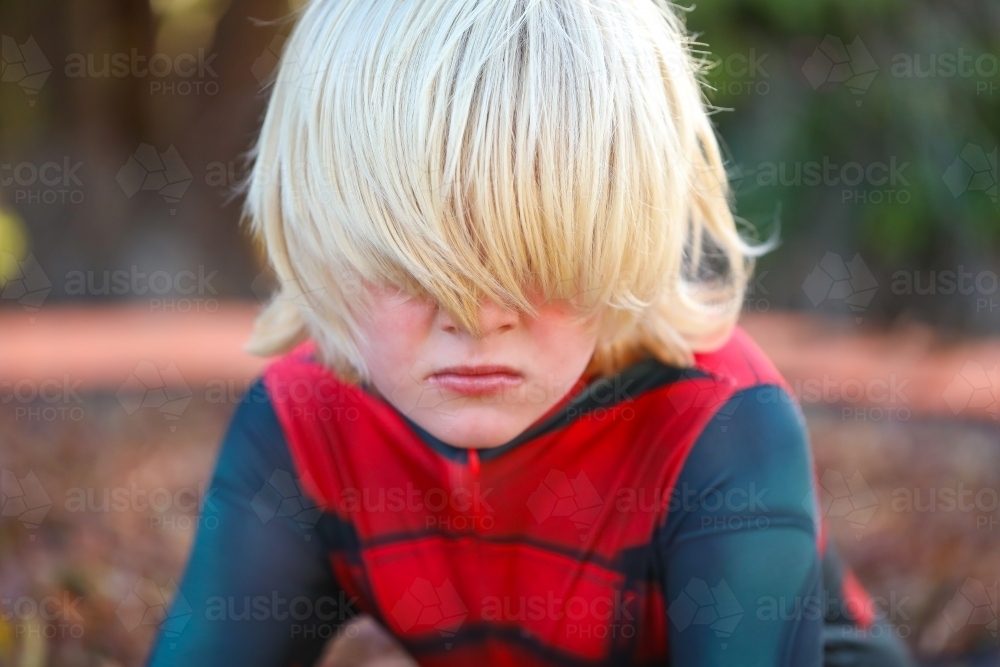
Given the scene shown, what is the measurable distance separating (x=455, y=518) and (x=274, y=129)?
1.68ft

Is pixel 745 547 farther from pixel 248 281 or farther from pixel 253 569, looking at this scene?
pixel 248 281

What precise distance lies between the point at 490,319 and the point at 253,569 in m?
0.52

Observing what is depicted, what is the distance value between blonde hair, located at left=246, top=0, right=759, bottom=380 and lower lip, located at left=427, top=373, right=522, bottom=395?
0.23 ft

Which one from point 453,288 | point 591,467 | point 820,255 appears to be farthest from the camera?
point 820,255

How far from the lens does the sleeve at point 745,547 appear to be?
3.28ft

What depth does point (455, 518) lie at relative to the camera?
3.81ft

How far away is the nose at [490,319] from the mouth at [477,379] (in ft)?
0.14

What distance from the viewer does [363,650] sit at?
191 cm

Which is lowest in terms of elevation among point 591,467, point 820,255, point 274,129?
point 820,255

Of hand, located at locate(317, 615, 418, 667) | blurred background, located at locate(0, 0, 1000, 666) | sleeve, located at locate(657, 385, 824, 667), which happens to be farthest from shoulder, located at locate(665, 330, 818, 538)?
hand, located at locate(317, 615, 418, 667)

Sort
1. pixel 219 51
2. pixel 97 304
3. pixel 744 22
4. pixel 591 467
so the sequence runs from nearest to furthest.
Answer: pixel 591 467 < pixel 744 22 < pixel 219 51 < pixel 97 304

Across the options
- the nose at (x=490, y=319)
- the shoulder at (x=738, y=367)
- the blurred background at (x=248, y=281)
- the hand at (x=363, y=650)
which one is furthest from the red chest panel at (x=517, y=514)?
the blurred background at (x=248, y=281)

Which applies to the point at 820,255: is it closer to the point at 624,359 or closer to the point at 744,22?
the point at 744,22

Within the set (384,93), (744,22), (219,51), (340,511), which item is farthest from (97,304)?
(384,93)
